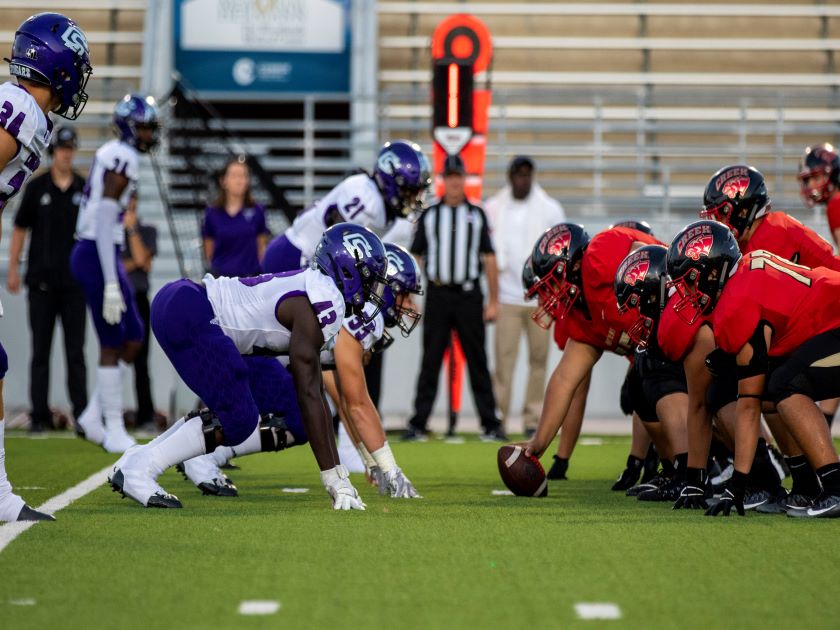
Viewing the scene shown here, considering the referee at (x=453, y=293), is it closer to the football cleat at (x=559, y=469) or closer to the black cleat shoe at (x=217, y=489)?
the football cleat at (x=559, y=469)

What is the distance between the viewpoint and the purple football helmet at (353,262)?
5.70 metres

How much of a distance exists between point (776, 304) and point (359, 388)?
1975 mm

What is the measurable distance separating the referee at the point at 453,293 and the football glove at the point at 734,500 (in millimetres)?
4533

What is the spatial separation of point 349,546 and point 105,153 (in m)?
4.39

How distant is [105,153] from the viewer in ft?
27.5

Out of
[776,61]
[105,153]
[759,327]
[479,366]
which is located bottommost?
[479,366]

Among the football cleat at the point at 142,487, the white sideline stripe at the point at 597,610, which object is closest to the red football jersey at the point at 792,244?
the football cleat at the point at 142,487

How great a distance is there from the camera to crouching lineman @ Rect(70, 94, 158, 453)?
8.37 m

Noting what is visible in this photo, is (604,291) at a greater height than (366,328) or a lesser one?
greater

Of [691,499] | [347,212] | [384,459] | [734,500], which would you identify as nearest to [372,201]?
[347,212]

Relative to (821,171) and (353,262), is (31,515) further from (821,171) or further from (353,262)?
(821,171)

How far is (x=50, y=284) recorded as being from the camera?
10.2 meters

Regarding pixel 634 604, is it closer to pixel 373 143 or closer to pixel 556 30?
pixel 373 143

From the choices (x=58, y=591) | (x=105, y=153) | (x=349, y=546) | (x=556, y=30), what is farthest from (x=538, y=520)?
(x=556, y=30)
